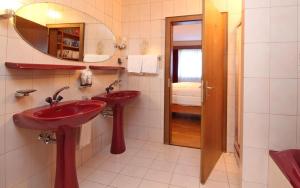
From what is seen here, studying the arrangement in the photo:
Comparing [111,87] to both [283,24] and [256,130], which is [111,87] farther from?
[283,24]

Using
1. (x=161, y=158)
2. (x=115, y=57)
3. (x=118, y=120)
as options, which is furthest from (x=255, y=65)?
(x=115, y=57)

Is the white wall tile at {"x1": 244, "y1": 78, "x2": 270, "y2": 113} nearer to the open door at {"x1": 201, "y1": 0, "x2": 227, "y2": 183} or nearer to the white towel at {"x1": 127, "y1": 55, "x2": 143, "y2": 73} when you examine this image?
the open door at {"x1": 201, "y1": 0, "x2": 227, "y2": 183}

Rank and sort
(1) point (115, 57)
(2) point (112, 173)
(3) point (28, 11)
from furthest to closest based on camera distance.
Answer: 1. (1) point (115, 57)
2. (2) point (112, 173)
3. (3) point (28, 11)

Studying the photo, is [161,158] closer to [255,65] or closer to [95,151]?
[95,151]

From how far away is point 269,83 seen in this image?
150cm

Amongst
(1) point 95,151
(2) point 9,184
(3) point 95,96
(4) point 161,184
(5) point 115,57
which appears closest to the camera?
(2) point 9,184

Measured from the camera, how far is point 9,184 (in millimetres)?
1444

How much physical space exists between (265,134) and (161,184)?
3.41ft

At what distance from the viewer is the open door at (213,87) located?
188 cm

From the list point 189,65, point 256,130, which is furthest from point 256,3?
point 189,65

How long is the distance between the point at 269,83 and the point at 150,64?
5.45 ft

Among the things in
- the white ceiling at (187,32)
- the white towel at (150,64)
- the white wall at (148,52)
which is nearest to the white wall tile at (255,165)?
the white wall at (148,52)

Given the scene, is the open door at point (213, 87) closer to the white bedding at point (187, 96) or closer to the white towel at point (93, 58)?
the white bedding at point (187, 96)

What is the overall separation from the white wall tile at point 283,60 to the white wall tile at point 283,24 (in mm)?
51
